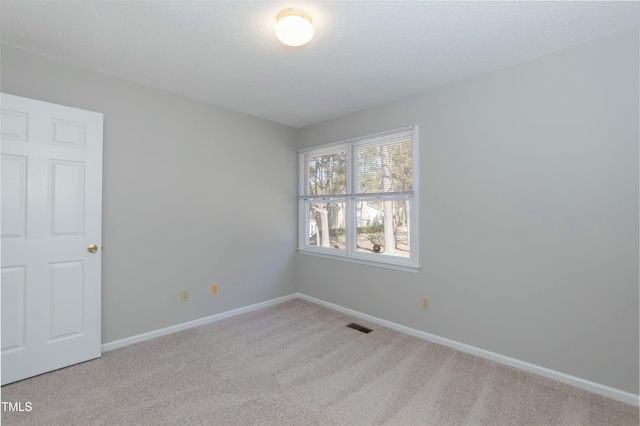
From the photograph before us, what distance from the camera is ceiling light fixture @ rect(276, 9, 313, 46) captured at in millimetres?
1750

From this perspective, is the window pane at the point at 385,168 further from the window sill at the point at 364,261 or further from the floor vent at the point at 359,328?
the floor vent at the point at 359,328

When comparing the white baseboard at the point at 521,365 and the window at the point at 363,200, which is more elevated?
the window at the point at 363,200

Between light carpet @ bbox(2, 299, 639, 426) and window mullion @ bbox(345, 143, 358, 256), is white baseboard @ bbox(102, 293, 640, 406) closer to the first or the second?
light carpet @ bbox(2, 299, 639, 426)

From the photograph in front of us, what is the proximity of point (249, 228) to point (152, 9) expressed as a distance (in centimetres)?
238

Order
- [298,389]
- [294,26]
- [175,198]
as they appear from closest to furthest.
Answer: [294,26] < [298,389] < [175,198]

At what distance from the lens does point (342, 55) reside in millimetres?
2281

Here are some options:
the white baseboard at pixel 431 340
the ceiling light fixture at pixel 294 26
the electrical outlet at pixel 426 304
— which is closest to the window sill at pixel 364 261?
the electrical outlet at pixel 426 304

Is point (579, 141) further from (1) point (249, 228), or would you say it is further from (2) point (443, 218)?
(1) point (249, 228)

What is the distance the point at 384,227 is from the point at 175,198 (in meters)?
2.28

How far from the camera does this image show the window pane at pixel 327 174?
3750 mm

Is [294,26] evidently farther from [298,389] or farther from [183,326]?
[183,326]

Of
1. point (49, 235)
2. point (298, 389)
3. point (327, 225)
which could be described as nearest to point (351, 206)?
point (327, 225)

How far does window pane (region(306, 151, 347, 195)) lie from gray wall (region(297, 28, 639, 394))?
0.97 m

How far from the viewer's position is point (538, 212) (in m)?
2.29
